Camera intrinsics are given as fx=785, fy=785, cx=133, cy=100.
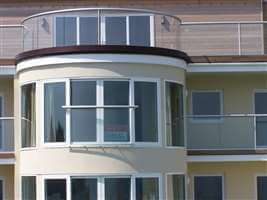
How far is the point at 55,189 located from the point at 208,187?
5.59m

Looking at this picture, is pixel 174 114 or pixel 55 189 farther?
pixel 174 114

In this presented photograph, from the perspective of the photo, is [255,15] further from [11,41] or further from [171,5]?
[11,41]

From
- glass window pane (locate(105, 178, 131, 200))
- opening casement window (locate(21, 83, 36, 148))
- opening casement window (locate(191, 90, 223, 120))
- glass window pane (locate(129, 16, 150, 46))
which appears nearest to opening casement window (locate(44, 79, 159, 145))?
opening casement window (locate(21, 83, 36, 148))

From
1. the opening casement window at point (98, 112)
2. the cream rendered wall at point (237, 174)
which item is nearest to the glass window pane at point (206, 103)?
the cream rendered wall at point (237, 174)

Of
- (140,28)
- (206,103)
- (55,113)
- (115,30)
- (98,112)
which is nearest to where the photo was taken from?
(98,112)

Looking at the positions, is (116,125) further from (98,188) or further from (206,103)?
(206,103)

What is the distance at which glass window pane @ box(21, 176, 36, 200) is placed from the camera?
20.9 metres

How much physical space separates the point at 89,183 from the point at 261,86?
692cm

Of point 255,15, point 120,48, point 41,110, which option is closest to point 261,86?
→ point 255,15

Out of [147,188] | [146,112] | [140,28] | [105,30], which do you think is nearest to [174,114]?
[146,112]

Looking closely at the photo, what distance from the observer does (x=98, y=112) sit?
66.7 feet

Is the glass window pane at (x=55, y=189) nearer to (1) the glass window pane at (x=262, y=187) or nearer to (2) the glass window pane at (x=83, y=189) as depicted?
(2) the glass window pane at (x=83, y=189)

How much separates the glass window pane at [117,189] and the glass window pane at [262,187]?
536cm

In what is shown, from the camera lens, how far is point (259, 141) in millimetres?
23656
